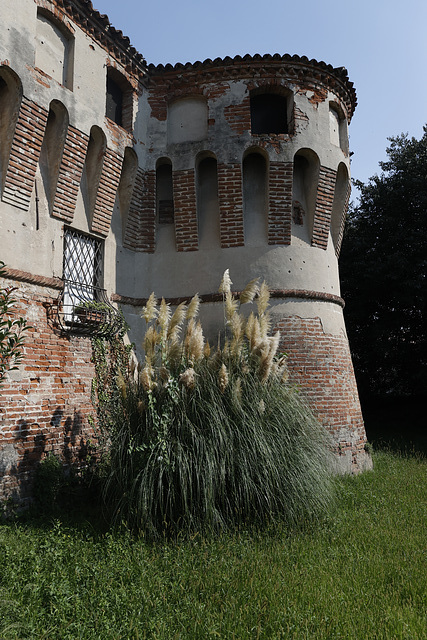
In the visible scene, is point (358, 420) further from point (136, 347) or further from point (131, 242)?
point (131, 242)

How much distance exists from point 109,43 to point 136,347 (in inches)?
217

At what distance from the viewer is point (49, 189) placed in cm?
776

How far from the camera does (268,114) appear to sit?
10.1m

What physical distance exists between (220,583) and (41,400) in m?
3.89

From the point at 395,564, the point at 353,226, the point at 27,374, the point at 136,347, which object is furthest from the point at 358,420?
the point at 353,226

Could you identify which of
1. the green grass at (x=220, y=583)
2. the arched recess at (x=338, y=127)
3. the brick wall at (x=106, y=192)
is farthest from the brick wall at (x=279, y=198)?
the green grass at (x=220, y=583)

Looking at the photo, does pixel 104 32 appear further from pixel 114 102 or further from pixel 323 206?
pixel 323 206

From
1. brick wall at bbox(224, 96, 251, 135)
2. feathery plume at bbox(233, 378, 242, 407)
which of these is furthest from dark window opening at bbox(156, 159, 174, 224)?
feathery plume at bbox(233, 378, 242, 407)

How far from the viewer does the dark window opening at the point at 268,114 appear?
10039 mm

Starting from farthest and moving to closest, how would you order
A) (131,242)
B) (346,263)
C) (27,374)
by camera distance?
1. (346,263)
2. (131,242)
3. (27,374)

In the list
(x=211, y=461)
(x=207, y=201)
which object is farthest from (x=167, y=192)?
(x=211, y=461)

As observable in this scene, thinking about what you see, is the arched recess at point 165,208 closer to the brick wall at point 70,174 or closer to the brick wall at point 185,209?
the brick wall at point 185,209

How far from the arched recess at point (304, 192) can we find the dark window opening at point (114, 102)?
11.6ft

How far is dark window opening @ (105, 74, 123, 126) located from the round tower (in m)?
0.46
